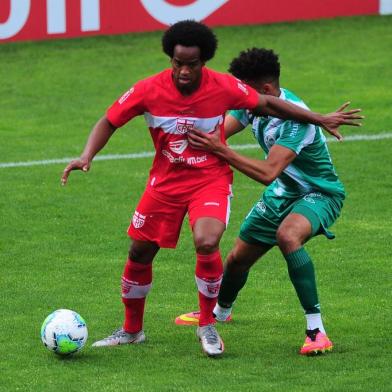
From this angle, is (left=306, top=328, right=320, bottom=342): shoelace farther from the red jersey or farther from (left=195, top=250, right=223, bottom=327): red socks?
the red jersey

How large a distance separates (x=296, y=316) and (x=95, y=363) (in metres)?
2.00

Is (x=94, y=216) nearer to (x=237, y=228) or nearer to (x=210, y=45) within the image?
(x=237, y=228)

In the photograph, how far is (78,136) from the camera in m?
18.6

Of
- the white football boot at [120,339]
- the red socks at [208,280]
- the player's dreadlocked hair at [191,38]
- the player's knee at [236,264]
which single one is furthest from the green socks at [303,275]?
the player's dreadlocked hair at [191,38]

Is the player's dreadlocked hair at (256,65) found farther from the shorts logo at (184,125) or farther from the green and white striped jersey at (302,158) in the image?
the shorts logo at (184,125)

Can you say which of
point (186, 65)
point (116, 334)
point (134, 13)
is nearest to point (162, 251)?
point (116, 334)

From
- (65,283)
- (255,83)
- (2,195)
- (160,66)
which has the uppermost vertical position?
(255,83)

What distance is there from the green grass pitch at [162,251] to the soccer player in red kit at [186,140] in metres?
0.66

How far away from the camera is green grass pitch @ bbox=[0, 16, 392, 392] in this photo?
8.78 m

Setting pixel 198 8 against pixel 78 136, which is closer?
pixel 78 136

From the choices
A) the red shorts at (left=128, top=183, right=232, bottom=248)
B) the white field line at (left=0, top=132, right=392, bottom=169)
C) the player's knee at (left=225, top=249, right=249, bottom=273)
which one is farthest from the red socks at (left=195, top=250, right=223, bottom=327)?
the white field line at (left=0, top=132, right=392, bottom=169)

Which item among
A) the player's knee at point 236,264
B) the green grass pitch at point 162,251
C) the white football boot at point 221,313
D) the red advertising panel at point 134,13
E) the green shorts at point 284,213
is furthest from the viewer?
the red advertising panel at point 134,13

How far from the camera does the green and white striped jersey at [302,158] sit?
9.38 meters

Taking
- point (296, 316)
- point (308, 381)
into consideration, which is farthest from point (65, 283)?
point (308, 381)
